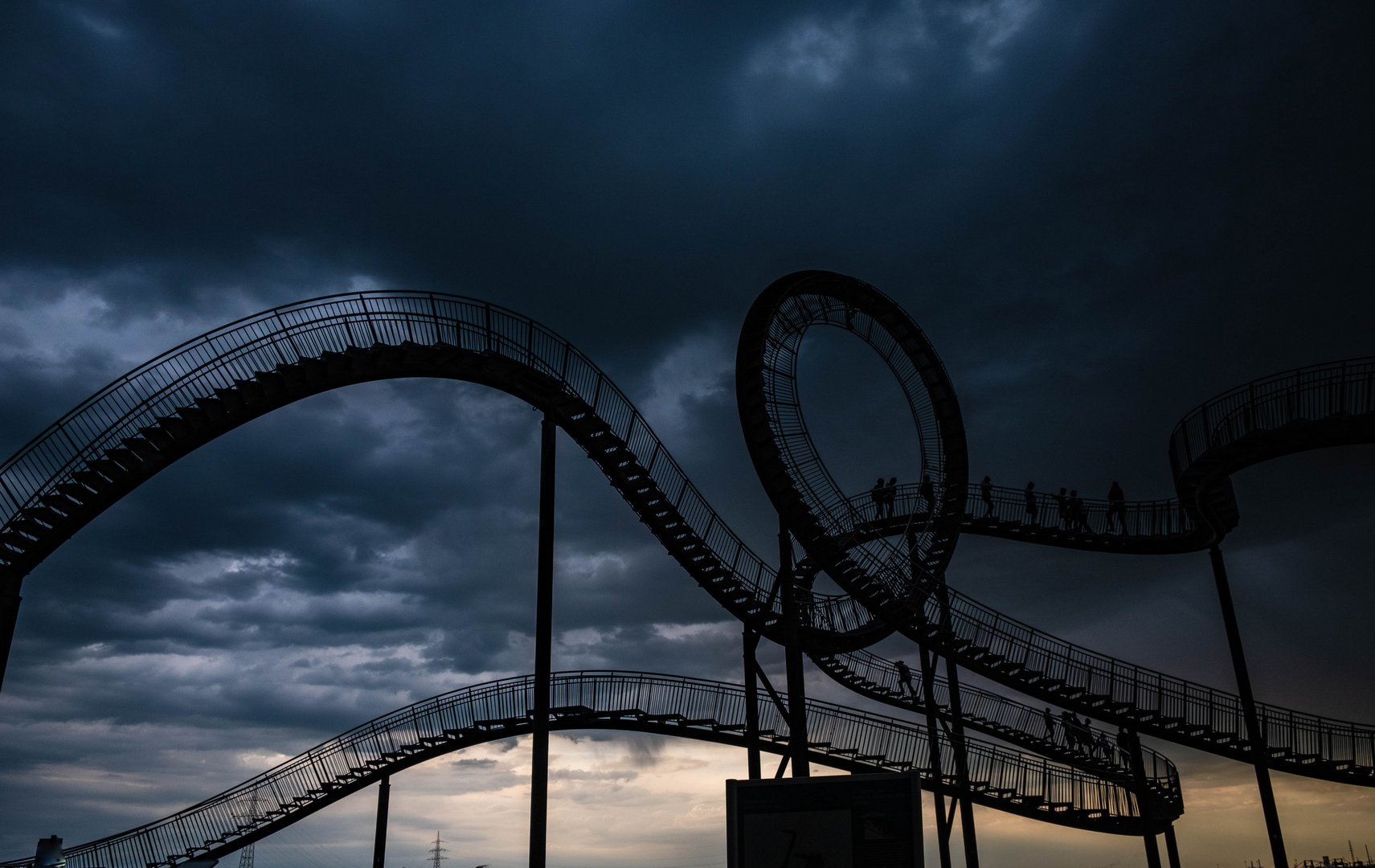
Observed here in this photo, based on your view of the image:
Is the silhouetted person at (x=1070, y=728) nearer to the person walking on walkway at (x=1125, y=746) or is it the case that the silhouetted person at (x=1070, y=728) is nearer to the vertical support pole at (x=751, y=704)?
the person walking on walkway at (x=1125, y=746)

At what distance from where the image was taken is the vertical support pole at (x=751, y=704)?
17531 mm

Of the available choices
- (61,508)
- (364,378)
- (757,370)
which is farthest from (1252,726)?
(61,508)

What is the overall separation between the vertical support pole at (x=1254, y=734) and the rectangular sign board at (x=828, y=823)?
14.0 metres

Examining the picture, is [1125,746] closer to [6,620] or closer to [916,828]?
[916,828]

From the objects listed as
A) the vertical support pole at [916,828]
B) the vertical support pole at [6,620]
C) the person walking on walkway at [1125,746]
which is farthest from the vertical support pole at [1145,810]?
the vertical support pole at [6,620]

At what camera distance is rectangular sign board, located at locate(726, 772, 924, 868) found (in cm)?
811

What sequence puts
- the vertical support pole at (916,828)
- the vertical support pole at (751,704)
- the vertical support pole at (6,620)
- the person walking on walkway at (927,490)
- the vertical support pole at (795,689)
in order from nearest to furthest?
→ the vertical support pole at (916,828)
the vertical support pole at (6,620)
the vertical support pole at (795,689)
the vertical support pole at (751,704)
the person walking on walkway at (927,490)

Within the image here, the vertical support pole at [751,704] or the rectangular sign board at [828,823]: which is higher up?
the vertical support pole at [751,704]

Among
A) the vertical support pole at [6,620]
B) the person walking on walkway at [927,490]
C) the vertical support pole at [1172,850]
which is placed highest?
the person walking on walkway at [927,490]

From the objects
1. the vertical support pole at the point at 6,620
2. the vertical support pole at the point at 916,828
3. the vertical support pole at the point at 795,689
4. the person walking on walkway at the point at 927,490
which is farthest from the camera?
the person walking on walkway at the point at 927,490

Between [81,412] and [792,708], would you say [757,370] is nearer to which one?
[792,708]

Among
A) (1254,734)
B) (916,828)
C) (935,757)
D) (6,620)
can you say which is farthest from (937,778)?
(6,620)

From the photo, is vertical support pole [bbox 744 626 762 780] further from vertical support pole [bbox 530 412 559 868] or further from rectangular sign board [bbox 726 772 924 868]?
rectangular sign board [bbox 726 772 924 868]

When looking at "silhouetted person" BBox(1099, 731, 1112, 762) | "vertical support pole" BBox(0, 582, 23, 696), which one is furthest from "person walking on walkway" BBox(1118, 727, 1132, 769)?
"vertical support pole" BBox(0, 582, 23, 696)
